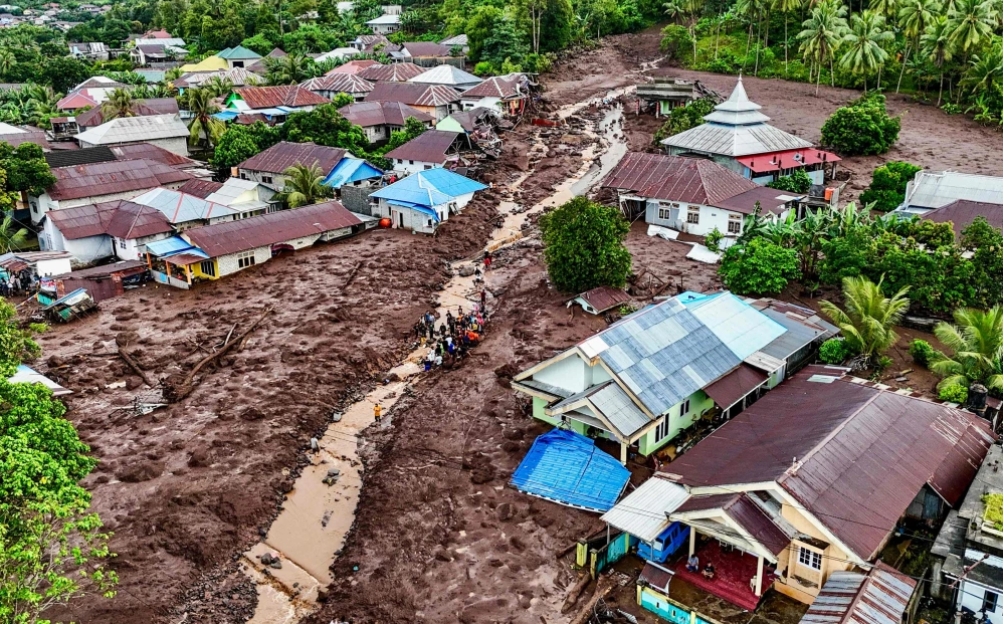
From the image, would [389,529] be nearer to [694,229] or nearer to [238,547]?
[238,547]

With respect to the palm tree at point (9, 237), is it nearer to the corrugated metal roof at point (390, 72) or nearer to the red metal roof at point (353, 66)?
the corrugated metal roof at point (390, 72)

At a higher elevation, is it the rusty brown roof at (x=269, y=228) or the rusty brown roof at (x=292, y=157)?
the rusty brown roof at (x=292, y=157)

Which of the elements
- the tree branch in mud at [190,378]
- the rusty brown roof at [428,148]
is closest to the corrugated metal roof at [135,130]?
the rusty brown roof at [428,148]

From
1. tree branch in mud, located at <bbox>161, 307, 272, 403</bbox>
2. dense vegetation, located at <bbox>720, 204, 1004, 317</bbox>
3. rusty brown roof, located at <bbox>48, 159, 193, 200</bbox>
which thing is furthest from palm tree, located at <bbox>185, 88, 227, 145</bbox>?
dense vegetation, located at <bbox>720, 204, 1004, 317</bbox>

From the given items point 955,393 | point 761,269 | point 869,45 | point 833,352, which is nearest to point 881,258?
point 761,269

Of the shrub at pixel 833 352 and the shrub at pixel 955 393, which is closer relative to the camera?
the shrub at pixel 955 393

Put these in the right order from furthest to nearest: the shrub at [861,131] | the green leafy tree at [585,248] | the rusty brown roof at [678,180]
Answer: the shrub at [861,131] < the rusty brown roof at [678,180] < the green leafy tree at [585,248]

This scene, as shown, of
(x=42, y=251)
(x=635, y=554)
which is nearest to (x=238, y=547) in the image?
(x=635, y=554)
